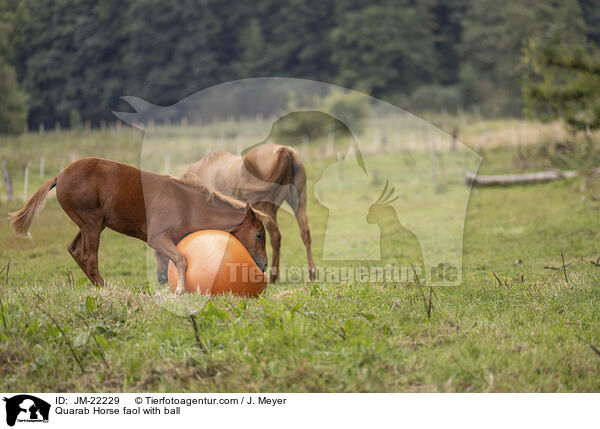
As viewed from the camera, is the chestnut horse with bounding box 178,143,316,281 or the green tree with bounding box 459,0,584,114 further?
the green tree with bounding box 459,0,584,114

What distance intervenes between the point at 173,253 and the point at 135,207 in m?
0.81

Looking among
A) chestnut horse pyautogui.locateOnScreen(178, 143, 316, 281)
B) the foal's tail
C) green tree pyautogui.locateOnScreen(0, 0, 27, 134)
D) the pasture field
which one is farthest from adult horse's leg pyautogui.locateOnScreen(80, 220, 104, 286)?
green tree pyautogui.locateOnScreen(0, 0, 27, 134)

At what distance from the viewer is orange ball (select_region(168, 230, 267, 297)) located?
531 centimetres

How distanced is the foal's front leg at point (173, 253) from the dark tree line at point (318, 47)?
47.7ft

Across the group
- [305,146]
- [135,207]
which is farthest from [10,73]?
[305,146]

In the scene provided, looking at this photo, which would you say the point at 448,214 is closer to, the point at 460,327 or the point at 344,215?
the point at 344,215

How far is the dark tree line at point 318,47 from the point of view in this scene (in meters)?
24.4

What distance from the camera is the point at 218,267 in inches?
209

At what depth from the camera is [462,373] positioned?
3635 mm

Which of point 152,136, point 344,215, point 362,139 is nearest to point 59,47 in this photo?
point 152,136

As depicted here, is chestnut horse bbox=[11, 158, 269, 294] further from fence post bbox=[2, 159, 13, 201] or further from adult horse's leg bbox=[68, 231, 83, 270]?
fence post bbox=[2, 159, 13, 201]

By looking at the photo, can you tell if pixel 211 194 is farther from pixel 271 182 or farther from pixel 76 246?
pixel 271 182

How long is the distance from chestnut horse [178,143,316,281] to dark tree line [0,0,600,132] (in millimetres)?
12294
